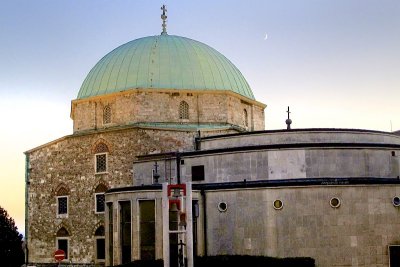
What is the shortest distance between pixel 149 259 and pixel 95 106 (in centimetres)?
1580

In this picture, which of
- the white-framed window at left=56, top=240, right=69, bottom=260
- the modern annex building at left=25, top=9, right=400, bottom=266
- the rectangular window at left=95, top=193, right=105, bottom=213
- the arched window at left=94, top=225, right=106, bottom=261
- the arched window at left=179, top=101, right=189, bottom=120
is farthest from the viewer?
the arched window at left=179, top=101, right=189, bottom=120

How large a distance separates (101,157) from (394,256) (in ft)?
63.1

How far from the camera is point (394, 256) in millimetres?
30719

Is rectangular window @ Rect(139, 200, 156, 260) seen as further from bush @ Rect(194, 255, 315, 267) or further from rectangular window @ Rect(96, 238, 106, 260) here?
rectangular window @ Rect(96, 238, 106, 260)

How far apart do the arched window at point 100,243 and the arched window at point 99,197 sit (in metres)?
1.13

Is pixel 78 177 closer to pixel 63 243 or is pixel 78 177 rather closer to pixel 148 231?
pixel 63 243

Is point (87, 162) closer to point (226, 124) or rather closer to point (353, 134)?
point (226, 124)

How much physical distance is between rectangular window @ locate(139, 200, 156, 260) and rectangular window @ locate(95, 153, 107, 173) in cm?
1068

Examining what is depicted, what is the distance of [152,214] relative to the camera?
31875 millimetres

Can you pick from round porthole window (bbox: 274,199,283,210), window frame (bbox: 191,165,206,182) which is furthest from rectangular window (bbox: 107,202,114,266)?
round porthole window (bbox: 274,199,283,210)

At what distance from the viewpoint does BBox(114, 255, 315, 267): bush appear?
29.3 meters

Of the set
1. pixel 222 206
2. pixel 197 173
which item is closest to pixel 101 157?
pixel 197 173

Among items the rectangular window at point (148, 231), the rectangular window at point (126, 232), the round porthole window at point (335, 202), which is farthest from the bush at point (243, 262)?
the round porthole window at point (335, 202)

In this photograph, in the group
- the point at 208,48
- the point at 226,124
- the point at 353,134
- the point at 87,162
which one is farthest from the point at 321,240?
the point at 208,48
